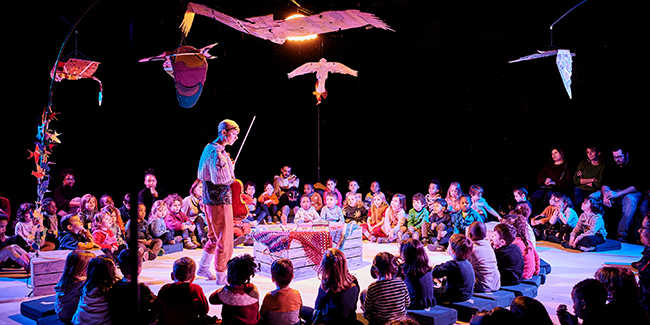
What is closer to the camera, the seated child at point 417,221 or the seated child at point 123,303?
the seated child at point 123,303

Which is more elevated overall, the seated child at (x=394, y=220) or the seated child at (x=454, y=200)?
the seated child at (x=454, y=200)

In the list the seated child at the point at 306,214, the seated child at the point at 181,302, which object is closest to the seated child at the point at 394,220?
the seated child at the point at 306,214

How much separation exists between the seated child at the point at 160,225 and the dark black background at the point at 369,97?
0.64 m

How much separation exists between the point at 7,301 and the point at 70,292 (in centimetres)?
125

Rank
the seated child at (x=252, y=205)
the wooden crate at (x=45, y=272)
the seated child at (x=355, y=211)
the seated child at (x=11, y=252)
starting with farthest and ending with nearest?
the seated child at (x=355, y=211) → the seated child at (x=252, y=205) → the seated child at (x=11, y=252) → the wooden crate at (x=45, y=272)

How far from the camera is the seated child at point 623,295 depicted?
2379mm

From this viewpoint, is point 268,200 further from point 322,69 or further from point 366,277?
point 366,277

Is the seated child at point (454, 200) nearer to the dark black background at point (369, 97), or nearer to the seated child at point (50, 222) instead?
the dark black background at point (369, 97)

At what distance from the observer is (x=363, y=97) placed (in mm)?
10172

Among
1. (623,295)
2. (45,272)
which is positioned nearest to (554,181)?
(623,295)

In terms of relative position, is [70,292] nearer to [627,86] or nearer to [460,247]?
[460,247]

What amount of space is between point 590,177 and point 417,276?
5.02 metres

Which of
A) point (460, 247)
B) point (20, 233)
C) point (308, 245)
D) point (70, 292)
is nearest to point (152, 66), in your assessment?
point (20, 233)

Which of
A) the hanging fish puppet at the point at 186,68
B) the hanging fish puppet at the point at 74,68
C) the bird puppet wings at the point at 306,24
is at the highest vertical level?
the bird puppet wings at the point at 306,24
